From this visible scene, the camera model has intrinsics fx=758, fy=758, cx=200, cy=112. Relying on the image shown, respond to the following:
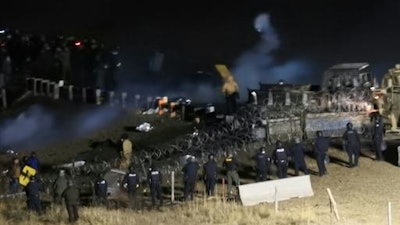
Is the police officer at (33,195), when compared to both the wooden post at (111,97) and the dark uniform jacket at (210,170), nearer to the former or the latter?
the dark uniform jacket at (210,170)

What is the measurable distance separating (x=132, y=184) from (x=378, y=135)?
899cm

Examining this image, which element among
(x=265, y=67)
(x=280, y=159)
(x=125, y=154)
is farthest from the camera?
(x=265, y=67)

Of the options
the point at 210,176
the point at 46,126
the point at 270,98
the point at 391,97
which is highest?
the point at 270,98

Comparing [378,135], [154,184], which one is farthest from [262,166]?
[378,135]

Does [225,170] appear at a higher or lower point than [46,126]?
lower

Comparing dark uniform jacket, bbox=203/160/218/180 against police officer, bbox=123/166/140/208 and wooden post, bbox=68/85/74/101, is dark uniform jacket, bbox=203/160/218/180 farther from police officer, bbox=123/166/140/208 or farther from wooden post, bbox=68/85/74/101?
wooden post, bbox=68/85/74/101

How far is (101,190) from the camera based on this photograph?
22.0 m

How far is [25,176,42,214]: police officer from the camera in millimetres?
21562

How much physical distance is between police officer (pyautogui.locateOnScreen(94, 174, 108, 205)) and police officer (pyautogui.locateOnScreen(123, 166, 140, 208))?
628 millimetres

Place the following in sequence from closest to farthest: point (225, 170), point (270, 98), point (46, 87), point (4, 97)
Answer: point (225, 170) < point (270, 98) < point (4, 97) < point (46, 87)

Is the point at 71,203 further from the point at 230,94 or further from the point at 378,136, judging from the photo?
the point at 230,94

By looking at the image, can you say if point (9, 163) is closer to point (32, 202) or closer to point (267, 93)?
point (32, 202)

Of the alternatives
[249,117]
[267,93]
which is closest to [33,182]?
[249,117]

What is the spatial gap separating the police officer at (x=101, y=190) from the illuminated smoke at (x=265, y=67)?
21269mm
